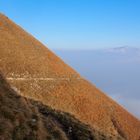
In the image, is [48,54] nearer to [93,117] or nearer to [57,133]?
[93,117]

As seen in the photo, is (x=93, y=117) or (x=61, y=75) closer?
(x=93, y=117)

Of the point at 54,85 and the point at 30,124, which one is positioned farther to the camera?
the point at 54,85

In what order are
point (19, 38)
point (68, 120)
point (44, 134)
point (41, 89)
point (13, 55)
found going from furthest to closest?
1. point (19, 38)
2. point (13, 55)
3. point (41, 89)
4. point (68, 120)
5. point (44, 134)

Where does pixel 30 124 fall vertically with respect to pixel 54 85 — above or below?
below

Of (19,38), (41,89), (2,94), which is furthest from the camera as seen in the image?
(19,38)

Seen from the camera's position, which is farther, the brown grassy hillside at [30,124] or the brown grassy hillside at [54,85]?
the brown grassy hillside at [54,85]

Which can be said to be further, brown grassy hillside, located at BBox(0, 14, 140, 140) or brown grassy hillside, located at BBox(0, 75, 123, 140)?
brown grassy hillside, located at BBox(0, 14, 140, 140)

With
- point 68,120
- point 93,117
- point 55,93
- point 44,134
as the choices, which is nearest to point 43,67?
point 55,93

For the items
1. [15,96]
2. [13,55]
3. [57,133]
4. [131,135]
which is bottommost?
[131,135]
